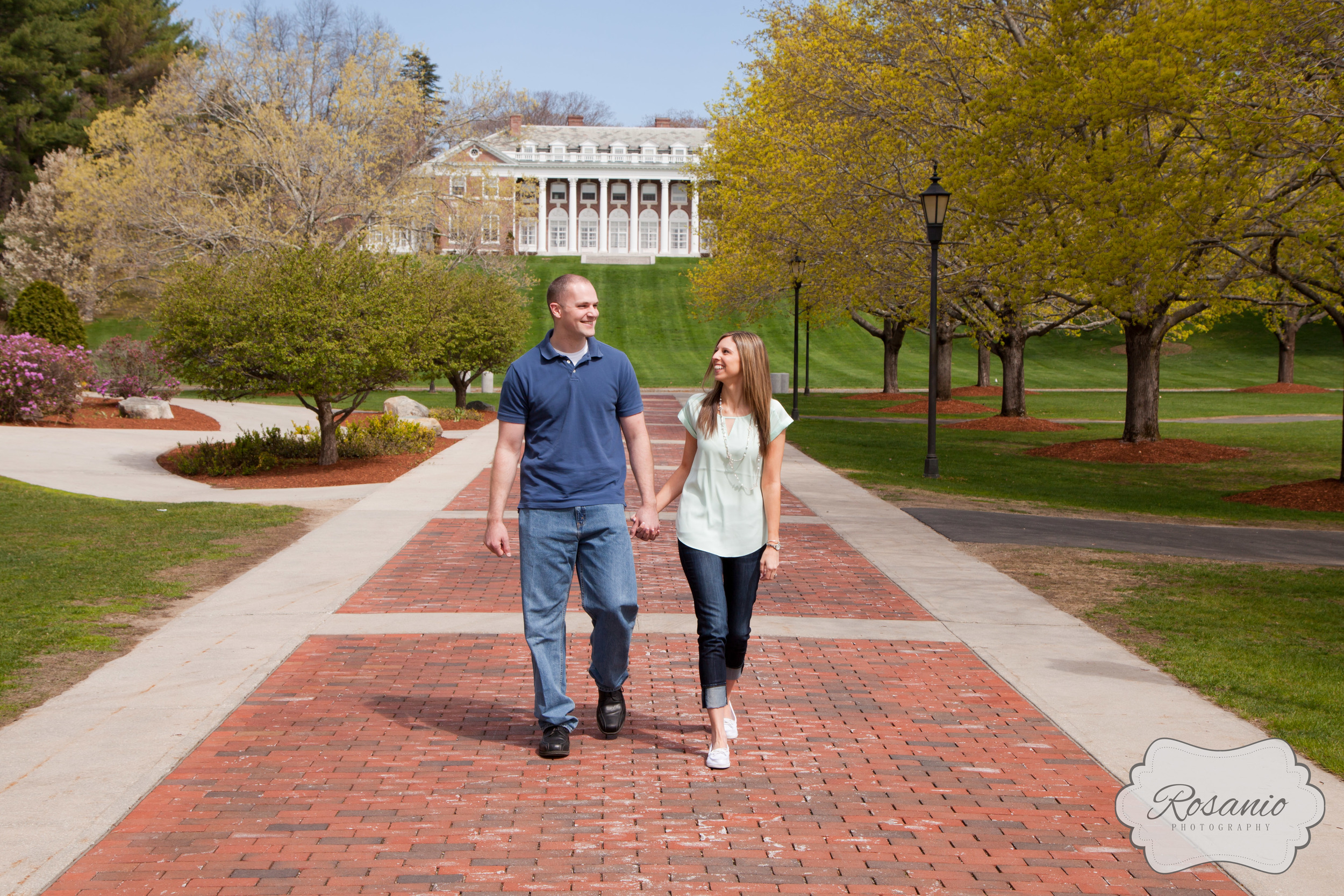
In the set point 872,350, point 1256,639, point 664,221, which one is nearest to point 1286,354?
point 872,350

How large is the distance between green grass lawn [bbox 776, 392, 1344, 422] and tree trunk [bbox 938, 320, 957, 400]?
75cm

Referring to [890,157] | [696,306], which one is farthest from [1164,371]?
[890,157]

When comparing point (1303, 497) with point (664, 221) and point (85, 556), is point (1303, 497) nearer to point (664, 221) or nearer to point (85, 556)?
point (85, 556)

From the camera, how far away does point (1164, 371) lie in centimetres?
5703

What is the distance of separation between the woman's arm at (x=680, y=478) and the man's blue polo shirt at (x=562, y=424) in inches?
8.2

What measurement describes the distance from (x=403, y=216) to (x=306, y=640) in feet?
90.0

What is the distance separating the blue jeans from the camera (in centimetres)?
488

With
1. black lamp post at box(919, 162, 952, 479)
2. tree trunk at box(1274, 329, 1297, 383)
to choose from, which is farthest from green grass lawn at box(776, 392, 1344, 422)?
black lamp post at box(919, 162, 952, 479)

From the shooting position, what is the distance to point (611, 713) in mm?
5207

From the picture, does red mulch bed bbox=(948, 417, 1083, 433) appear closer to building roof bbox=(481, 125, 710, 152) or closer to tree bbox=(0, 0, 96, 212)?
tree bbox=(0, 0, 96, 212)

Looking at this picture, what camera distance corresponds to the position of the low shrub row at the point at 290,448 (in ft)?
55.2

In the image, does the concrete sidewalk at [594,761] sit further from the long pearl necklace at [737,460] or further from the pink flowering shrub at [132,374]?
the pink flowering shrub at [132,374]

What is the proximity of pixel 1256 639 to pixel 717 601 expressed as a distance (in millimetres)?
4239

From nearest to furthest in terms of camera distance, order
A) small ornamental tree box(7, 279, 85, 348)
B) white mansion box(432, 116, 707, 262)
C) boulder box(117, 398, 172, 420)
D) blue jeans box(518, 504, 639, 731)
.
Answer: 1. blue jeans box(518, 504, 639, 731)
2. boulder box(117, 398, 172, 420)
3. small ornamental tree box(7, 279, 85, 348)
4. white mansion box(432, 116, 707, 262)
